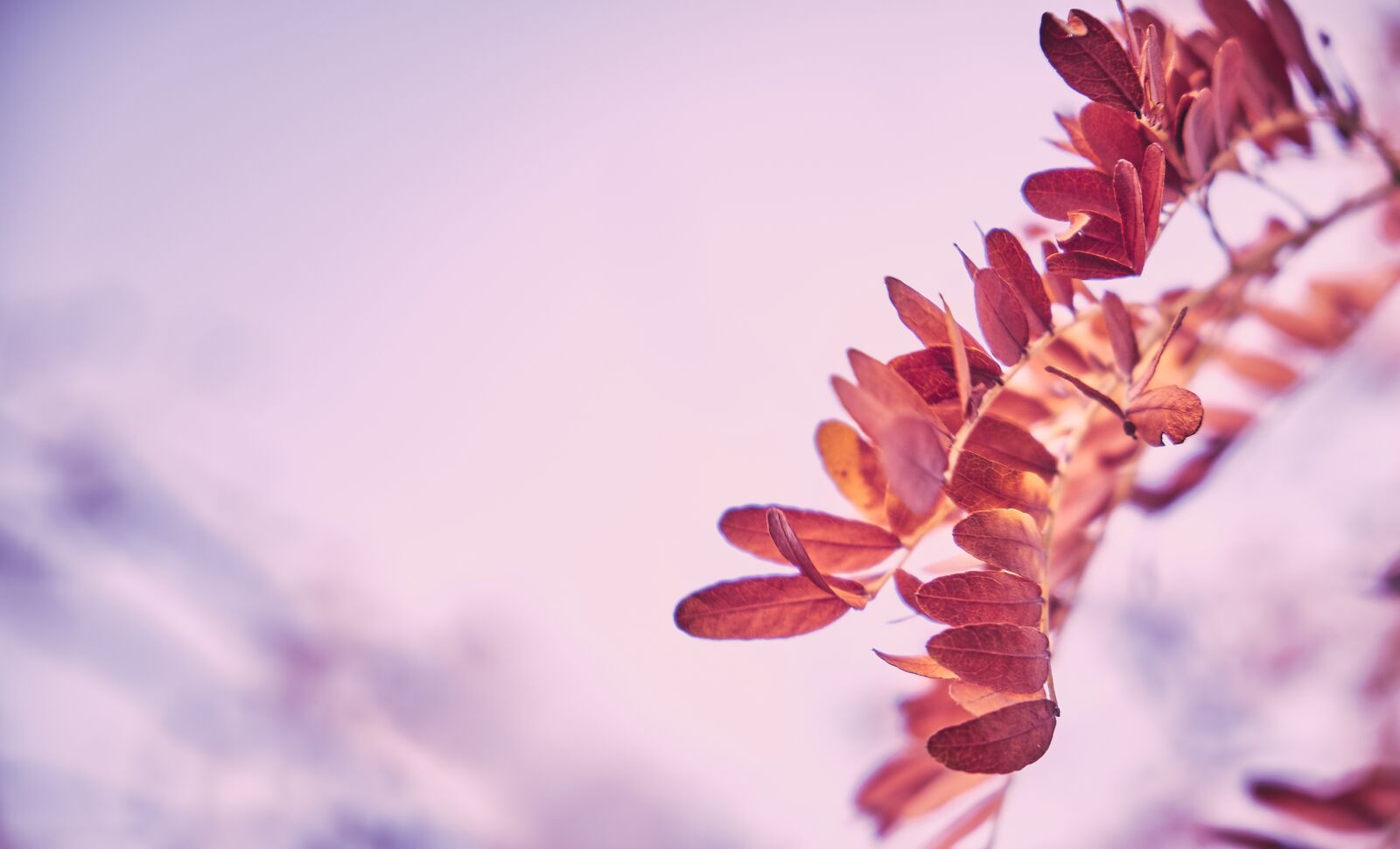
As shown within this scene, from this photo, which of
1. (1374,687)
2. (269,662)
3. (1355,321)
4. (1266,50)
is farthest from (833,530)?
(269,662)

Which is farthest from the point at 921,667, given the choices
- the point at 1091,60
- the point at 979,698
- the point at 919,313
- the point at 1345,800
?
the point at 1345,800

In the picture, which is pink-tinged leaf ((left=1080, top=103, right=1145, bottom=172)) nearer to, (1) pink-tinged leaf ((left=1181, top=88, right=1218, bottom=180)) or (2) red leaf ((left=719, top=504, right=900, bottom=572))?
(1) pink-tinged leaf ((left=1181, top=88, right=1218, bottom=180))

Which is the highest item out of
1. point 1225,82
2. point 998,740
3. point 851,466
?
point 1225,82

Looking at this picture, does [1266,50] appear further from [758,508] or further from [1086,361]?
[758,508]

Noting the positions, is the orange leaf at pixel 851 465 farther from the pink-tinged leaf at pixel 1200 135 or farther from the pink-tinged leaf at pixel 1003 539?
the pink-tinged leaf at pixel 1200 135

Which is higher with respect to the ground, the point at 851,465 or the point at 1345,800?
the point at 851,465

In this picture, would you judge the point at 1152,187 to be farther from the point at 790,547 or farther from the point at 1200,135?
the point at 790,547

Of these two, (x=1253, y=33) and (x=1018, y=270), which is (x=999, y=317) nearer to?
(x=1018, y=270)

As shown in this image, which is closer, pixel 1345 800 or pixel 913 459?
pixel 913 459
